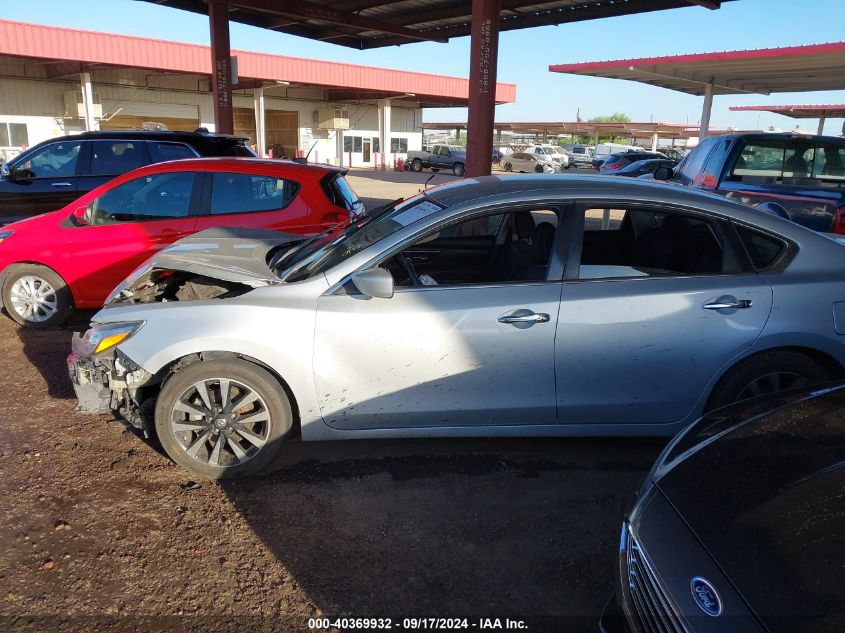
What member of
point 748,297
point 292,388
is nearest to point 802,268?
point 748,297

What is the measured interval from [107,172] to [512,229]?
270 inches

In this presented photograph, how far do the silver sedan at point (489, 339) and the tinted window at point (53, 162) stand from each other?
623cm

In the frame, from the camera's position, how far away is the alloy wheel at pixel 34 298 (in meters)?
6.09

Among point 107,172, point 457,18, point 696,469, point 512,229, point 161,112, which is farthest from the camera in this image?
point 161,112

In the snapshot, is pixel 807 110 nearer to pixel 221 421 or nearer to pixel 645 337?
pixel 645 337

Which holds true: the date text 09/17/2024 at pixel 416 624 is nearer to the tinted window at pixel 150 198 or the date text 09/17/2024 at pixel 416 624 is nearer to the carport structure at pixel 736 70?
the tinted window at pixel 150 198

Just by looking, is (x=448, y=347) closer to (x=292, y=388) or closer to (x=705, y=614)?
(x=292, y=388)

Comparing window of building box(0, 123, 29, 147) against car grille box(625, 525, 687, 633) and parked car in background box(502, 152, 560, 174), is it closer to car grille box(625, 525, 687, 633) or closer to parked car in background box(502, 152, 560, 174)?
parked car in background box(502, 152, 560, 174)

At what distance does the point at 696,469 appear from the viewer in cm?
208

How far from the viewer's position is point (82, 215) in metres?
6.16

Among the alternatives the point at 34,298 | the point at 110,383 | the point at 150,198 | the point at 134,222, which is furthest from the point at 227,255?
the point at 34,298

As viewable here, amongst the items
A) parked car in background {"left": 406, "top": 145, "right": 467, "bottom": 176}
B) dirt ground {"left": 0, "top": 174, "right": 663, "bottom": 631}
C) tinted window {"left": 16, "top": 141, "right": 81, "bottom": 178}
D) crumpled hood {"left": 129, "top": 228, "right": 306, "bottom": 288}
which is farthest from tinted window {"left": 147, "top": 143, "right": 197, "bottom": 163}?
parked car in background {"left": 406, "top": 145, "right": 467, "bottom": 176}

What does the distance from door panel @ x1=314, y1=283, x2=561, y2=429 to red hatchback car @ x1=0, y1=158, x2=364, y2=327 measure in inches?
123

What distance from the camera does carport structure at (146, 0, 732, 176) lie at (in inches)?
375
